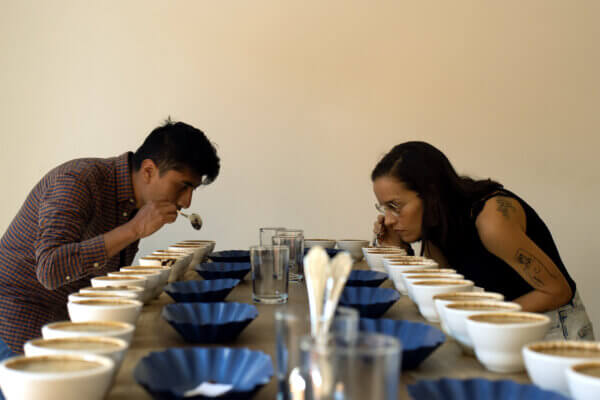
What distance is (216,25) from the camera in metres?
3.25

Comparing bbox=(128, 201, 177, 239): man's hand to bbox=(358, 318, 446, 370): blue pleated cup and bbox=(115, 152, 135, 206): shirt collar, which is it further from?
bbox=(358, 318, 446, 370): blue pleated cup

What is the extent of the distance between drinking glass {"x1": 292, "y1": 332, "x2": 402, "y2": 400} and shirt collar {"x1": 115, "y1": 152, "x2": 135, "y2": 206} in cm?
157

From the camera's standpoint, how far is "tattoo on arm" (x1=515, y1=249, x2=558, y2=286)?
1.60m

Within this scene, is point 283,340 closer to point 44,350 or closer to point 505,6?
point 44,350

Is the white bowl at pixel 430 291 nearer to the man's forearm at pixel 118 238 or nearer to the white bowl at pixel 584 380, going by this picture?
the white bowl at pixel 584 380

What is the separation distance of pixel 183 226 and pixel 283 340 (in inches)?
108

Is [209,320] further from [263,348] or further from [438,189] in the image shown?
[438,189]

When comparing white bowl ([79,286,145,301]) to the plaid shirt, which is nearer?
white bowl ([79,286,145,301])

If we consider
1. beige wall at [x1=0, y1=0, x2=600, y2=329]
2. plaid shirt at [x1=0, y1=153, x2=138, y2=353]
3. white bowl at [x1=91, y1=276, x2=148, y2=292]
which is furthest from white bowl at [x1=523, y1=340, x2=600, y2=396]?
beige wall at [x1=0, y1=0, x2=600, y2=329]

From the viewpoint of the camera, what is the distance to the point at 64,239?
1.59m

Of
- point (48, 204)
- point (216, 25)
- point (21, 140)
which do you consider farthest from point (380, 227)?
point (21, 140)

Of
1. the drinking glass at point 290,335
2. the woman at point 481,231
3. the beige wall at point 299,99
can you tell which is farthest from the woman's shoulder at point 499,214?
the beige wall at point 299,99

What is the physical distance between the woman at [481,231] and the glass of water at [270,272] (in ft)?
2.31

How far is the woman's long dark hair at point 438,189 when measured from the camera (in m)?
1.82
